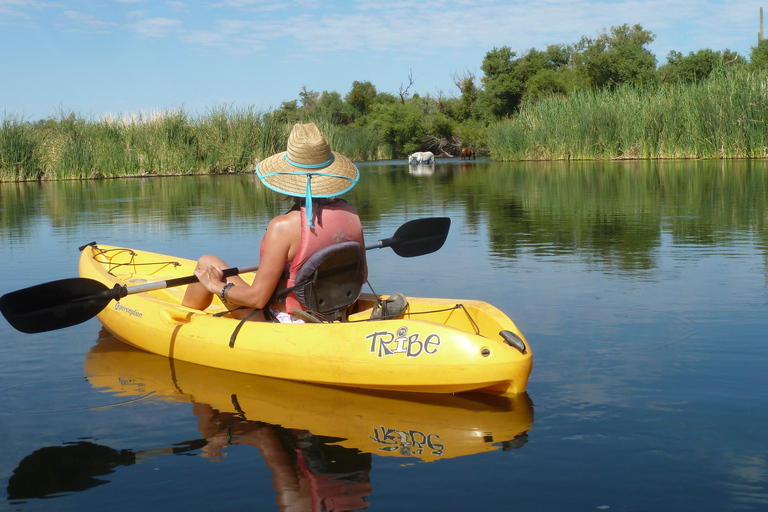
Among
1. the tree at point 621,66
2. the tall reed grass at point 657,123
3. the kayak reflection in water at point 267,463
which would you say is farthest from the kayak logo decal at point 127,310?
the tree at point 621,66

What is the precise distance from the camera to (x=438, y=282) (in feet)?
22.7

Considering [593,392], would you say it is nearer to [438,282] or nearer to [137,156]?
[438,282]

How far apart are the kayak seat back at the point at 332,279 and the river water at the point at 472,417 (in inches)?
19.5

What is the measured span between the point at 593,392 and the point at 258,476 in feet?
A: 5.95

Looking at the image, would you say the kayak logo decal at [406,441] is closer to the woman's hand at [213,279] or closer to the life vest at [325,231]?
the life vest at [325,231]

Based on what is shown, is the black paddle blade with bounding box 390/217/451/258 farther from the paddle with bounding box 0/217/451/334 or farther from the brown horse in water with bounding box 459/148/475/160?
the brown horse in water with bounding box 459/148/475/160

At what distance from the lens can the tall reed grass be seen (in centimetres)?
2295

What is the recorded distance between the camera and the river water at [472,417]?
9.63 ft

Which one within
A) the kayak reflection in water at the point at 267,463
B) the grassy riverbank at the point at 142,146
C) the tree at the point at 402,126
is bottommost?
the kayak reflection in water at the point at 267,463

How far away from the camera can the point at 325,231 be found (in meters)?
4.27

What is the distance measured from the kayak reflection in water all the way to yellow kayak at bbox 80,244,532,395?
0.61 m

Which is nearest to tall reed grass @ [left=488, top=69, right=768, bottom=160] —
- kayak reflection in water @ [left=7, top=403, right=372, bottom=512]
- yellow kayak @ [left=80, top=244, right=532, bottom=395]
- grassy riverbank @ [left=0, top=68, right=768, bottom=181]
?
grassy riverbank @ [left=0, top=68, right=768, bottom=181]

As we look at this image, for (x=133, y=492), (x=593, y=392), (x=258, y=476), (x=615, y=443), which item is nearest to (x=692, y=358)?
(x=593, y=392)

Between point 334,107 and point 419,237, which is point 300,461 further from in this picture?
point 334,107
